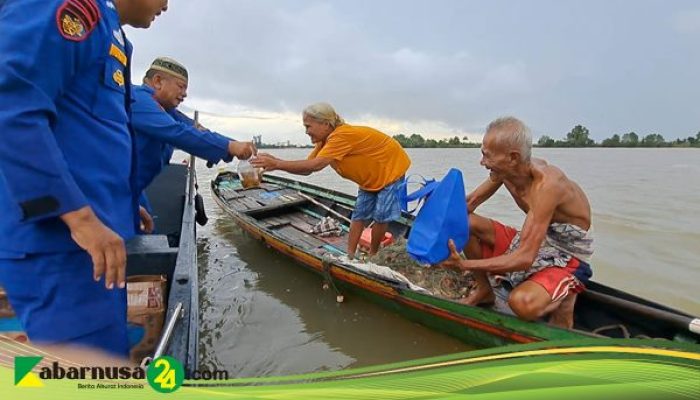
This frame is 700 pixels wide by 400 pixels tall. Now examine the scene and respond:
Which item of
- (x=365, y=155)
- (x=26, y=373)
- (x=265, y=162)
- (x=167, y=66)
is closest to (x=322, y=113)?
(x=365, y=155)

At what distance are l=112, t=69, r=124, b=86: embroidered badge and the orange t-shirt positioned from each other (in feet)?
9.48

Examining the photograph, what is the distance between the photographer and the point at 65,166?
3.79 ft

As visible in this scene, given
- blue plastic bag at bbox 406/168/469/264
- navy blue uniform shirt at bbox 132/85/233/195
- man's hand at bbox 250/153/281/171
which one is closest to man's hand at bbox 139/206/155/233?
navy blue uniform shirt at bbox 132/85/233/195

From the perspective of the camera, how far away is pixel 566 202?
2.89 metres

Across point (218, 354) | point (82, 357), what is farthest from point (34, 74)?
point (218, 354)

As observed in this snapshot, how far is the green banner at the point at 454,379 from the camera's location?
1.22 meters

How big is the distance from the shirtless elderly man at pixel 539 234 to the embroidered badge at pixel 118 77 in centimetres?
226

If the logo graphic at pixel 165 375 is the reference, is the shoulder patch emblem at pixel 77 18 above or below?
above

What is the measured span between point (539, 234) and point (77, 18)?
2757mm

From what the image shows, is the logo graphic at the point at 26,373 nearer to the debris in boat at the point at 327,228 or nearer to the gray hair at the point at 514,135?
the gray hair at the point at 514,135

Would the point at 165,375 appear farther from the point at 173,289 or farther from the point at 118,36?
the point at 118,36

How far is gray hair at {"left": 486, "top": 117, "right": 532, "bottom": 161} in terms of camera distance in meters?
2.76

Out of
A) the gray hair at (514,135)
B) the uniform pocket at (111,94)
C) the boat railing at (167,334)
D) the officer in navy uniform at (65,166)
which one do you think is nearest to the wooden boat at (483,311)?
the gray hair at (514,135)

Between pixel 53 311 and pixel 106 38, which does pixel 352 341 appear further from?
pixel 106 38
